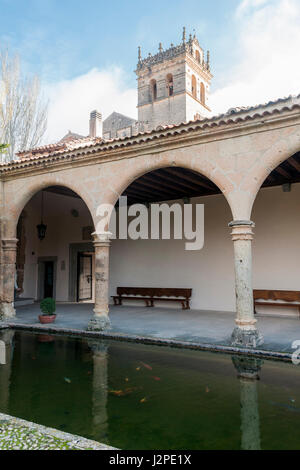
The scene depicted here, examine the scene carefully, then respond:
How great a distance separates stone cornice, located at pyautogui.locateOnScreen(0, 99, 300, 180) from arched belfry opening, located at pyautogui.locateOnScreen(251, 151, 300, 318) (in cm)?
294

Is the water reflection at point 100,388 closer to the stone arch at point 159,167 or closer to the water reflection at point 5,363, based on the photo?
the water reflection at point 5,363

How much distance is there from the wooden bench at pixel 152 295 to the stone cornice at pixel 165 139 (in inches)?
196

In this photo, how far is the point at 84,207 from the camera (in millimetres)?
13500

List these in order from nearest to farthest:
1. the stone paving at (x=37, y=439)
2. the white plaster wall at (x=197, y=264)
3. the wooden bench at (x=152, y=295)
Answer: the stone paving at (x=37, y=439)
the white plaster wall at (x=197, y=264)
the wooden bench at (x=152, y=295)

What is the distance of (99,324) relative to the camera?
294 inches

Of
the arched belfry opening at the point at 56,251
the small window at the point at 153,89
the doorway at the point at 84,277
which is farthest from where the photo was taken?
the small window at the point at 153,89

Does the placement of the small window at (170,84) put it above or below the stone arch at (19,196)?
above

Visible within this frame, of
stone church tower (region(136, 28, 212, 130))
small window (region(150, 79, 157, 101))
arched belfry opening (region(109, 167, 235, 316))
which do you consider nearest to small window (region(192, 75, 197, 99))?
stone church tower (region(136, 28, 212, 130))

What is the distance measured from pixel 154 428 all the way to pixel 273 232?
7.49 meters

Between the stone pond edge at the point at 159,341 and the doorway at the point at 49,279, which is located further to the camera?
the doorway at the point at 49,279

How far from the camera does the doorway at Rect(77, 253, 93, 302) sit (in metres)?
14.0

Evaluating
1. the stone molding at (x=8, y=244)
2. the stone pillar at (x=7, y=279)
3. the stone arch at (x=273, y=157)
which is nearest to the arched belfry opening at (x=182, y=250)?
the stone arch at (x=273, y=157)

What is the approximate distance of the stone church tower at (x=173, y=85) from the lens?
3120cm
